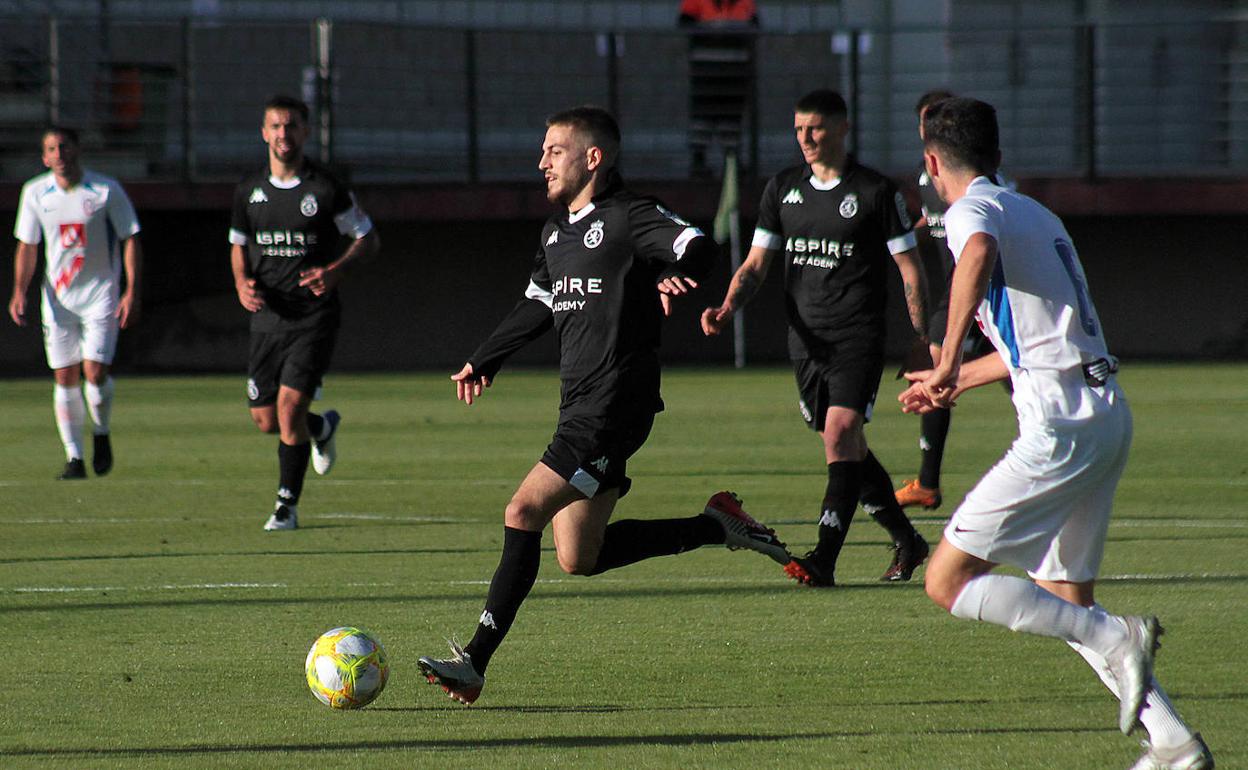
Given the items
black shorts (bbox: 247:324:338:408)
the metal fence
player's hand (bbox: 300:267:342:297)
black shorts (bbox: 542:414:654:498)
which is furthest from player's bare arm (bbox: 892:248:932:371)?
the metal fence

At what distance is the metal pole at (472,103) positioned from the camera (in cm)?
2427

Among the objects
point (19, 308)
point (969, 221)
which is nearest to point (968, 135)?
point (969, 221)

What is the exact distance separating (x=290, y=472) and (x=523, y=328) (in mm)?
4372

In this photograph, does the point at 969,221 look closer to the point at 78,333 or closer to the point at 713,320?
the point at 713,320

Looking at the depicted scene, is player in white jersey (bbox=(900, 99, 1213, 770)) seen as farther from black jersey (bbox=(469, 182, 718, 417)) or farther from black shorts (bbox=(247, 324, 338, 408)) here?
black shorts (bbox=(247, 324, 338, 408))

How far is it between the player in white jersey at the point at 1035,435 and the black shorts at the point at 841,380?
319 centimetres

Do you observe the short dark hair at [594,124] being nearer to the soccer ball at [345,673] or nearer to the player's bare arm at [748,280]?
the player's bare arm at [748,280]

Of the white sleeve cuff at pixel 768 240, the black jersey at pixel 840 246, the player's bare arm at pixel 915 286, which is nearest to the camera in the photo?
the player's bare arm at pixel 915 286

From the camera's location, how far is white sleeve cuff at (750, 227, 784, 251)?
8.64 metres

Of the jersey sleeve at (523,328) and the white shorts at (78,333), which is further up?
the jersey sleeve at (523,328)

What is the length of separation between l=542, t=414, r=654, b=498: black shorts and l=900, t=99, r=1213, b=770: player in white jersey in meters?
1.33

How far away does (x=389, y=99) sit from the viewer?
2588cm

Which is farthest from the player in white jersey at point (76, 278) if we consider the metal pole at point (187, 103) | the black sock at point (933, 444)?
the metal pole at point (187, 103)

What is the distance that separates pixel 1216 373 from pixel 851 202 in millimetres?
15070
